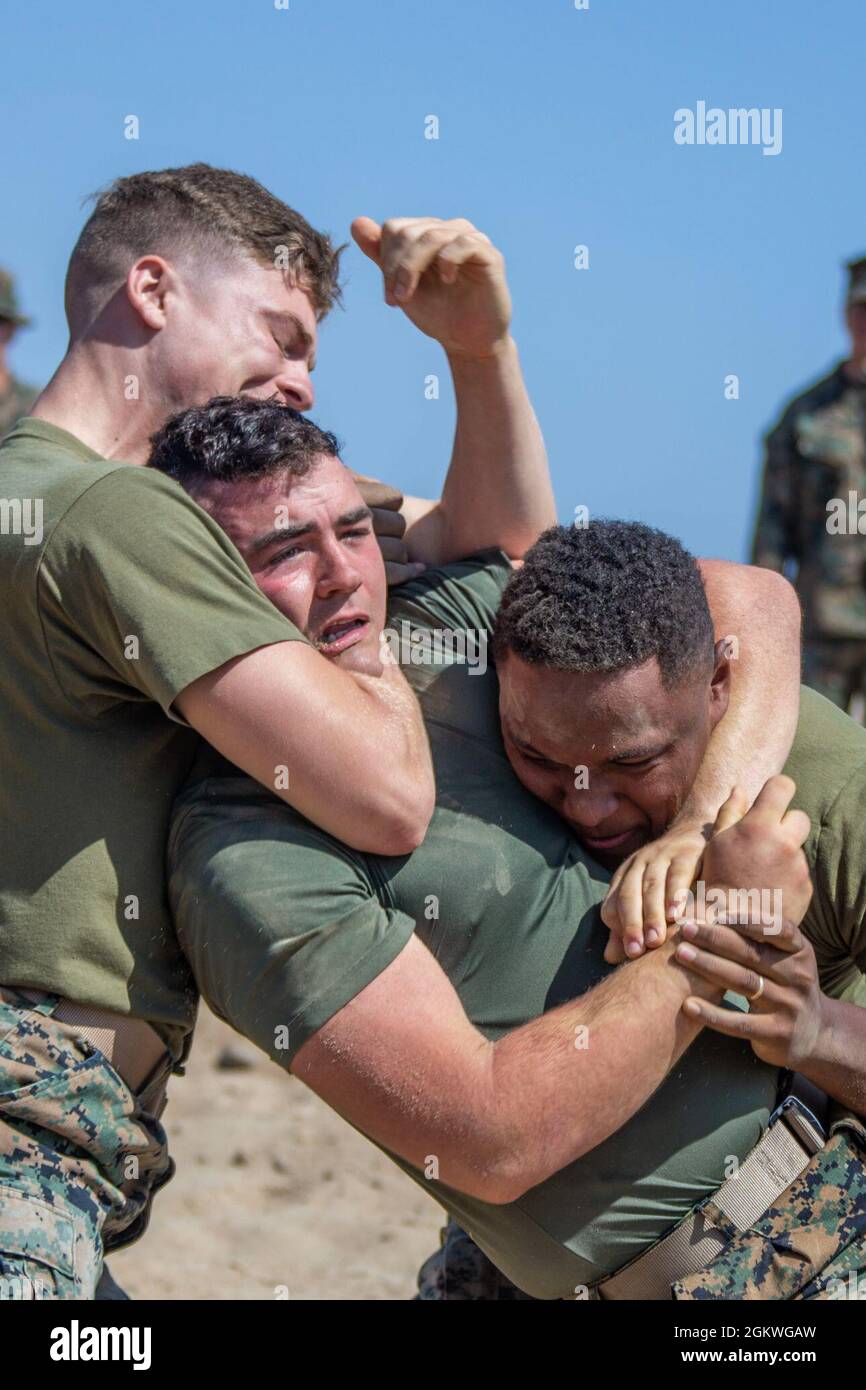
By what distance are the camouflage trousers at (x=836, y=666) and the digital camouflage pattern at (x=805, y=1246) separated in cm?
738

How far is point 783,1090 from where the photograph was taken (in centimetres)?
344

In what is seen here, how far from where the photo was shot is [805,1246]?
127 inches

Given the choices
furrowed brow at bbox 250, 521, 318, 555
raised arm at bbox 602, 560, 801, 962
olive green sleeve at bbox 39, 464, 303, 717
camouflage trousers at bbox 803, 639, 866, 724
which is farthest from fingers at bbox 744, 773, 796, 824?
camouflage trousers at bbox 803, 639, 866, 724

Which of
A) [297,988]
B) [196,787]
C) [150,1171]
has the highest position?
[196,787]

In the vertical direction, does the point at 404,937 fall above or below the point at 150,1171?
above

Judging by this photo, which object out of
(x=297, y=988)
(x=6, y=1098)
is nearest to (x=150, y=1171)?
(x=6, y=1098)

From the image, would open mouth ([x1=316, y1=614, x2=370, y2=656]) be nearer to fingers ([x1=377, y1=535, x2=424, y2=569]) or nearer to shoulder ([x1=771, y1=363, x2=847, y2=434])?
fingers ([x1=377, y1=535, x2=424, y2=569])

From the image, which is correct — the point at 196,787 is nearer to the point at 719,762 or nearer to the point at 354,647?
the point at 354,647

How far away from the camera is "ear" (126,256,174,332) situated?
12.7ft

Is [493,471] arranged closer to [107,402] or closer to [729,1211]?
[107,402]

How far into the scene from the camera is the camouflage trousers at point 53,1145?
3037 mm

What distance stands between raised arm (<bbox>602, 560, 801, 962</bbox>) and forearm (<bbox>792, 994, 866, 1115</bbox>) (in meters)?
0.40

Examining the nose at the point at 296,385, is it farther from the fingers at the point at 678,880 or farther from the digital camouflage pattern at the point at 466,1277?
the digital camouflage pattern at the point at 466,1277
